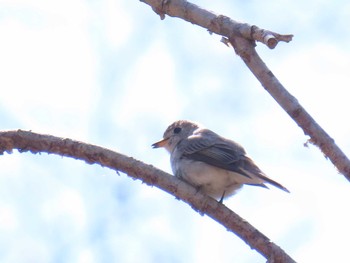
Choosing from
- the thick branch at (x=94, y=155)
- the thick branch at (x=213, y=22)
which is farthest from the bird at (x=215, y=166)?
the thick branch at (x=213, y=22)

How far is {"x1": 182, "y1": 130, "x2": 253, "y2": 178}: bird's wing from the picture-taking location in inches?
263

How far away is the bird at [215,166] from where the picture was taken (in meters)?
6.43

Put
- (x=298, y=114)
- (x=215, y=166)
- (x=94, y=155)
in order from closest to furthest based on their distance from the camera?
(x=298, y=114), (x=94, y=155), (x=215, y=166)

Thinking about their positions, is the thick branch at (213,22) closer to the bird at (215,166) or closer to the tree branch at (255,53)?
the tree branch at (255,53)

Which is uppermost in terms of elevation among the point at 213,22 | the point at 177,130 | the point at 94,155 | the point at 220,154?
the point at 177,130

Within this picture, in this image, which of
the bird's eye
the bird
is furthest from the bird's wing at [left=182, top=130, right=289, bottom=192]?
the bird's eye

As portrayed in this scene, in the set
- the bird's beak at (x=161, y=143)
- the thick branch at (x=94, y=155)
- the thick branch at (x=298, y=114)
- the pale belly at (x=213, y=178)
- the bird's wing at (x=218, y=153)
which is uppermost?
the bird's beak at (x=161, y=143)

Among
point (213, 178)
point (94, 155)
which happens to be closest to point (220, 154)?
point (213, 178)

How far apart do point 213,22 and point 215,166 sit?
2.68 meters

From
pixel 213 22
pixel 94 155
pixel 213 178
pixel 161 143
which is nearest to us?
pixel 213 22

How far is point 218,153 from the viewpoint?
7066 mm

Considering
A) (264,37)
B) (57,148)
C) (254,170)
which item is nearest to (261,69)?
(264,37)

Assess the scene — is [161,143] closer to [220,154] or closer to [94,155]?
[220,154]

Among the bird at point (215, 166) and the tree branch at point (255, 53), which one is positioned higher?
the bird at point (215, 166)
